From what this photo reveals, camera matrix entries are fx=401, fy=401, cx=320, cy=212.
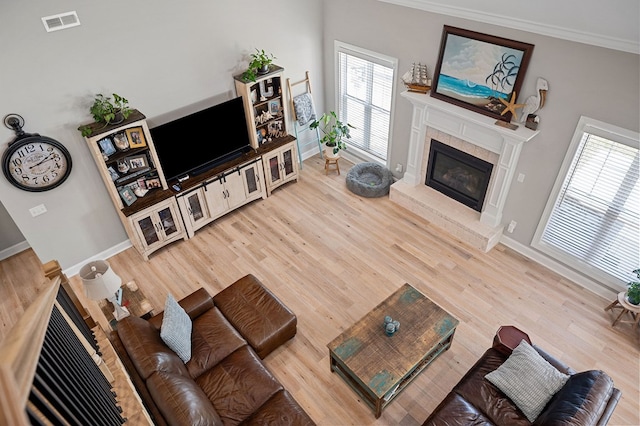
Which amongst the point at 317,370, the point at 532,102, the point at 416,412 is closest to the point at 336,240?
the point at 317,370

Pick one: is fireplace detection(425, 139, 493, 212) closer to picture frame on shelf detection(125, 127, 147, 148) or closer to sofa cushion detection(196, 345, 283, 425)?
sofa cushion detection(196, 345, 283, 425)

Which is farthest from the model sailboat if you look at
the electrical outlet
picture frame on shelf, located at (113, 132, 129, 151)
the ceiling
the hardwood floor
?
the electrical outlet

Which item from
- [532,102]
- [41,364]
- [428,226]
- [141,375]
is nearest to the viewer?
[41,364]

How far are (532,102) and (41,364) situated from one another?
16.2ft

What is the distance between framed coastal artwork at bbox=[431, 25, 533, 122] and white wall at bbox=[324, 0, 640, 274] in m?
0.10

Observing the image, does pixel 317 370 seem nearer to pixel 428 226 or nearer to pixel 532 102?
pixel 428 226

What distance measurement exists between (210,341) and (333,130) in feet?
14.4

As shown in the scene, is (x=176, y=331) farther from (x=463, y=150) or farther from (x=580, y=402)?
(x=463, y=150)

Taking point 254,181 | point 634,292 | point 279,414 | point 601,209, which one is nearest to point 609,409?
point 634,292

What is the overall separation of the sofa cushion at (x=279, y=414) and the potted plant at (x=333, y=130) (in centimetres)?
447

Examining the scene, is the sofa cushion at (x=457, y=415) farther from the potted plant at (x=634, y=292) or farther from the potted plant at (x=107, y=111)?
the potted plant at (x=107, y=111)

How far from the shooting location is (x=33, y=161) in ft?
14.8

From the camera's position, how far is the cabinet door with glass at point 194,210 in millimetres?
5641

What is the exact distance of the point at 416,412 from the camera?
386 centimetres
